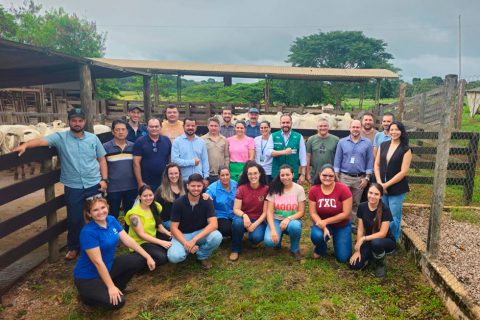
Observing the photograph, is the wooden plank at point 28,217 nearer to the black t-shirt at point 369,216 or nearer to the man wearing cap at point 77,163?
the man wearing cap at point 77,163

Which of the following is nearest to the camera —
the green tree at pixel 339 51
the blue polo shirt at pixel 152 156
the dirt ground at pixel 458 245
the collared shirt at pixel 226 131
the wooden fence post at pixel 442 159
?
the wooden fence post at pixel 442 159

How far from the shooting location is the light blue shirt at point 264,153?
5182mm

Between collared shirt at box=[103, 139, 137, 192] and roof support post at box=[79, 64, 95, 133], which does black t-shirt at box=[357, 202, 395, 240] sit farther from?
roof support post at box=[79, 64, 95, 133]

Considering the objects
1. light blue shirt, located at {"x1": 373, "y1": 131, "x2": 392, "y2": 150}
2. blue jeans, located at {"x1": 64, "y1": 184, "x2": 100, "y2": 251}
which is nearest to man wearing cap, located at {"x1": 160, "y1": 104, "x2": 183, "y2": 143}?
blue jeans, located at {"x1": 64, "y1": 184, "x2": 100, "y2": 251}

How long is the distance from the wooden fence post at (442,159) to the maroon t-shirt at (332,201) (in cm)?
90

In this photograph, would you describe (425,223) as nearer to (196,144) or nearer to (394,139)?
(394,139)

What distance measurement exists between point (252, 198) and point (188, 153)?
1087mm

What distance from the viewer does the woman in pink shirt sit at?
16.8 feet

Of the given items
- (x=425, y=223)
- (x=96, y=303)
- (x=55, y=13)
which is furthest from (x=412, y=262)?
(x=55, y=13)

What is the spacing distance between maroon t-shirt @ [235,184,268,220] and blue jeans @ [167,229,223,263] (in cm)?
53

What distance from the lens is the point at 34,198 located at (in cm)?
686

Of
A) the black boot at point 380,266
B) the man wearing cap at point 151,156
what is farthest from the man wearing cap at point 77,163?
the black boot at point 380,266

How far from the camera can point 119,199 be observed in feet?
15.3

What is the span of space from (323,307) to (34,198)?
19.7ft
